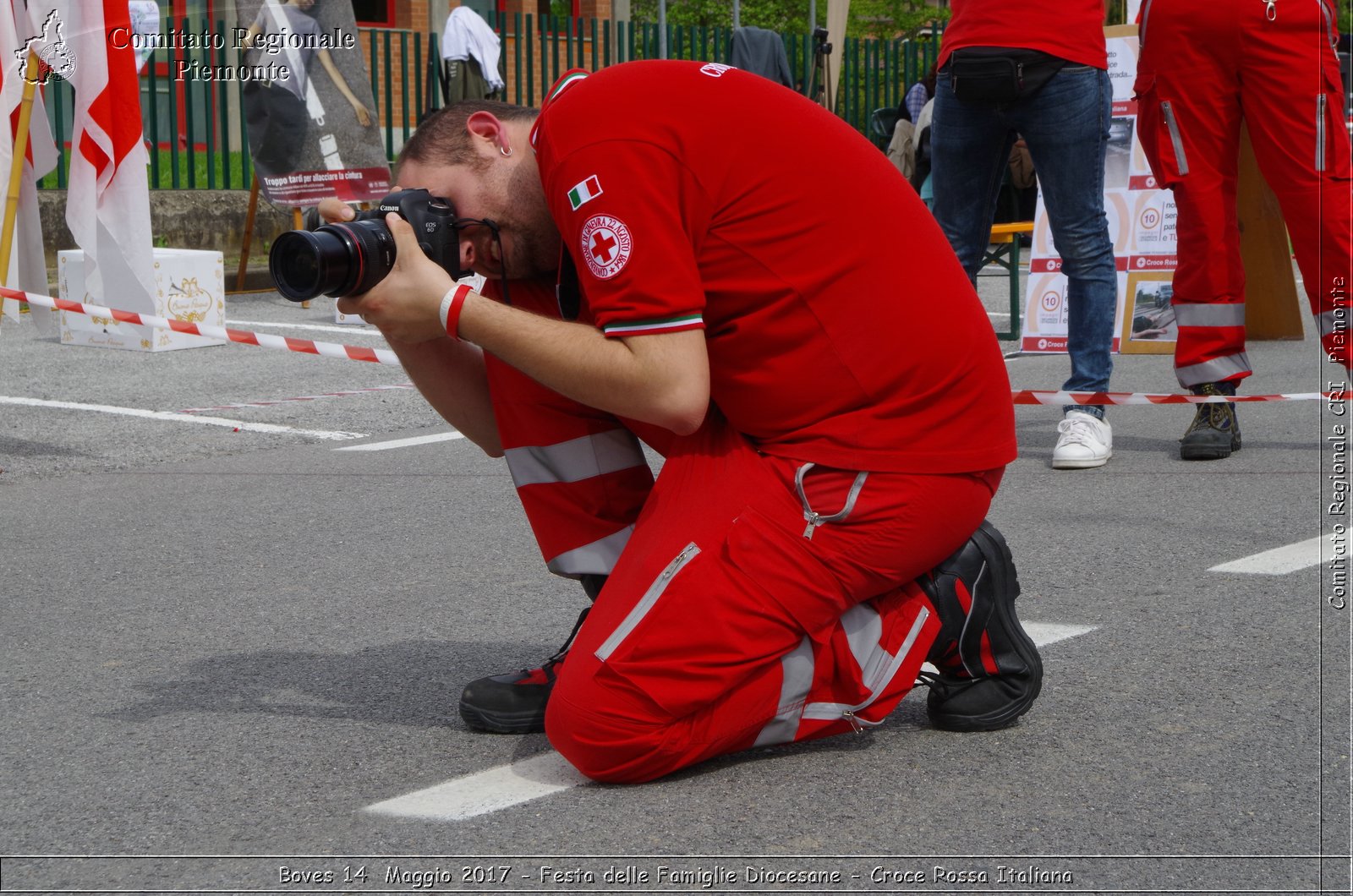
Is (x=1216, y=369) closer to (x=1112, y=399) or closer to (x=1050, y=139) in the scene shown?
(x=1112, y=399)

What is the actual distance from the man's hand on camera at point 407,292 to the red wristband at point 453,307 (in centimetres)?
2

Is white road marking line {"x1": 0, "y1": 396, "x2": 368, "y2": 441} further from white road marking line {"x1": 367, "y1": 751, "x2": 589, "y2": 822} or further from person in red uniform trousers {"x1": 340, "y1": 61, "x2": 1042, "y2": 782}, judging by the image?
white road marking line {"x1": 367, "y1": 751, "x2": 589, "y2": 822}

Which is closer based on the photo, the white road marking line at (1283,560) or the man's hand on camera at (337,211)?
the man's hand on camera at (337,211)

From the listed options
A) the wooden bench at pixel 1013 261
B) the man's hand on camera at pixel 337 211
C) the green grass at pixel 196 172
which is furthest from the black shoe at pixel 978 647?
the green grass at pixel 196 172

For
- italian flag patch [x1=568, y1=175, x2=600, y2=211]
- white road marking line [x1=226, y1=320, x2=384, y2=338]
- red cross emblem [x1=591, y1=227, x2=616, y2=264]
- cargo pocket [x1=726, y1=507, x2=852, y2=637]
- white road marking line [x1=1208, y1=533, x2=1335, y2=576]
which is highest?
italian flag patch [x1=568, y1=175, x2=600, y2=211]

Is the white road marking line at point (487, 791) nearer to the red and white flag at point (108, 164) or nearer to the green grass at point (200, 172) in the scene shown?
the red and white flag at point (108, 164)

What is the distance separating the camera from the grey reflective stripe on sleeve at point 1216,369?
5.04 meters

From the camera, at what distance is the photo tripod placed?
1630cm

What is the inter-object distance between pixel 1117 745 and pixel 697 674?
2.23 feet

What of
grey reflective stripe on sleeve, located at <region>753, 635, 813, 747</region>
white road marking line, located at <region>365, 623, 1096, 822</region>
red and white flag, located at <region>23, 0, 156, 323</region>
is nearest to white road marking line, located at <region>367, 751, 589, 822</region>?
white road marking line, located at <region>365, 623, 1096, 822</region>

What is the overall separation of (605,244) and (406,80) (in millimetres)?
10983

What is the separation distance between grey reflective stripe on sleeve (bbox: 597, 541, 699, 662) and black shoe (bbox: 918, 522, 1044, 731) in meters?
0.42

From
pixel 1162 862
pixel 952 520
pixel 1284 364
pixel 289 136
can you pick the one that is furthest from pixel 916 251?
pixel 289 136

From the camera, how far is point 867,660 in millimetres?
2586
